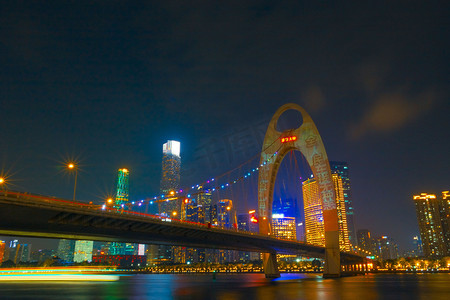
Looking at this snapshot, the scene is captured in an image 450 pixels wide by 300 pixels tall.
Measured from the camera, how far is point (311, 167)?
76.3m

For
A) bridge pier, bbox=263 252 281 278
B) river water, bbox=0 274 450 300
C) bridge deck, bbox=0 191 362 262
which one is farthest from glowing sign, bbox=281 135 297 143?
river water, bbox=0 274 450 300

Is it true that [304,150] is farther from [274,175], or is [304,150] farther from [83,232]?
[83,232]

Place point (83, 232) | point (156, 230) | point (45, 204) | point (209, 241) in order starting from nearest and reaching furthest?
1. point (45, 204)
2. point (83, 232)
3. point (156, 230)
4. point (209, 241)

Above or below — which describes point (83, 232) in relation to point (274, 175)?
below

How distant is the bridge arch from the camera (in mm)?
70375

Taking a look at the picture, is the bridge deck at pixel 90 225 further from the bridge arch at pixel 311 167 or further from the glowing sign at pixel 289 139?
the glowing sign at pixel 289 139

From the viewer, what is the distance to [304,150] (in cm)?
7750

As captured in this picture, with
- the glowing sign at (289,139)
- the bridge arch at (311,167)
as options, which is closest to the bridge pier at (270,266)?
the bridge arch at (311,167)

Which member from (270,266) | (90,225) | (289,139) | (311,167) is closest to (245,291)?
(90,225)

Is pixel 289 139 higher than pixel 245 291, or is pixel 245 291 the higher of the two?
pixel 289 139

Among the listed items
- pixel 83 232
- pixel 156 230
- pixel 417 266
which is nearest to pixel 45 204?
pixel 83 232

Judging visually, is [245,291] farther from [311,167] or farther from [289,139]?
[289,139]

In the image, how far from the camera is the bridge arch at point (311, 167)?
7038 cm

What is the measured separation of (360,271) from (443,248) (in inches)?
4899
